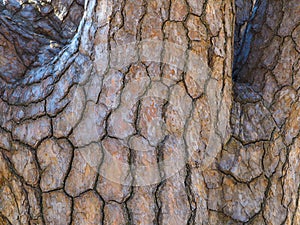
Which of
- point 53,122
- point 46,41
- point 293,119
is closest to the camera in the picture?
point 53,122

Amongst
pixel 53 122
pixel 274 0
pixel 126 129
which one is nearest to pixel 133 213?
pixel 126 129

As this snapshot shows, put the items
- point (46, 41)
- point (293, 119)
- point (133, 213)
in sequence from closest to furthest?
point (133, 213)
point (293, 119)
point (46, 41)

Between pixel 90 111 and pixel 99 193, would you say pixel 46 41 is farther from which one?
pixel 99 193

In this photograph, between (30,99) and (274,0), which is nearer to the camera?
(30,99)

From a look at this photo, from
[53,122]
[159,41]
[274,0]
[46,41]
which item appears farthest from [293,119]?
[46,41]

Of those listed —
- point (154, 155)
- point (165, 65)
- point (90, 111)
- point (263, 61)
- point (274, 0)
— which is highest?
point (274, 0)

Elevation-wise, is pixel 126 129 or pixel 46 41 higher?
pixel 46 41
